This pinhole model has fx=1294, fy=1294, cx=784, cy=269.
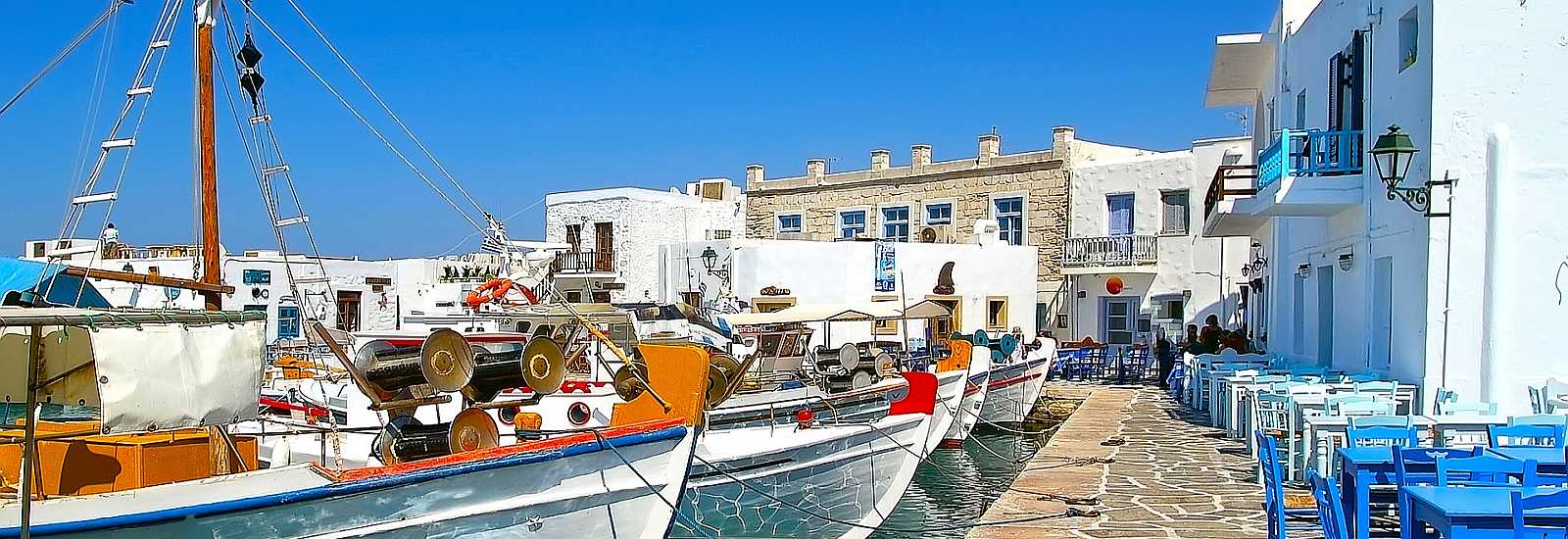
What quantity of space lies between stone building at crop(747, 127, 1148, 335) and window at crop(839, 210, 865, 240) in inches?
1.1

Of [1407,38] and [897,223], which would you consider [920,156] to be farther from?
[1407,38]

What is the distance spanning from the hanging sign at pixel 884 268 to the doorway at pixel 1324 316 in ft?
48.0

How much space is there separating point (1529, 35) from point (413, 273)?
35.4m

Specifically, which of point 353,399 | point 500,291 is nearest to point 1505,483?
point 353,399

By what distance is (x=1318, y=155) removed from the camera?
14.5 metres

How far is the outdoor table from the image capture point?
707 cm

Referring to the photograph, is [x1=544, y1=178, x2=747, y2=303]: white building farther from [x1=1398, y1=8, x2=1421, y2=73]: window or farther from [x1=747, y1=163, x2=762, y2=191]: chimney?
[x1=1398, y1=8, x2=1421, y2=73]: window

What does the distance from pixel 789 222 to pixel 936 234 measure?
6419 millimetres

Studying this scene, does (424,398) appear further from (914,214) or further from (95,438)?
(914,214)

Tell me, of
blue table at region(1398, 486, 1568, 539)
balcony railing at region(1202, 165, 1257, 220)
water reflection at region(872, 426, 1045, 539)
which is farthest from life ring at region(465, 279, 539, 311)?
blue table at region(1398, 486, 1568, 539)

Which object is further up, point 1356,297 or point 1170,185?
point 1170,185

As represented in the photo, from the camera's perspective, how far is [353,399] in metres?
12.0

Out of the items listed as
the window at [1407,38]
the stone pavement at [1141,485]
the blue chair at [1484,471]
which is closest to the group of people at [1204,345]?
the stone pavement at [1141,485]

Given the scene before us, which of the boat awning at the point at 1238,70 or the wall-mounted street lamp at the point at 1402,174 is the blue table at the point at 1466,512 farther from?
the boat awning at the point at 1238,70
